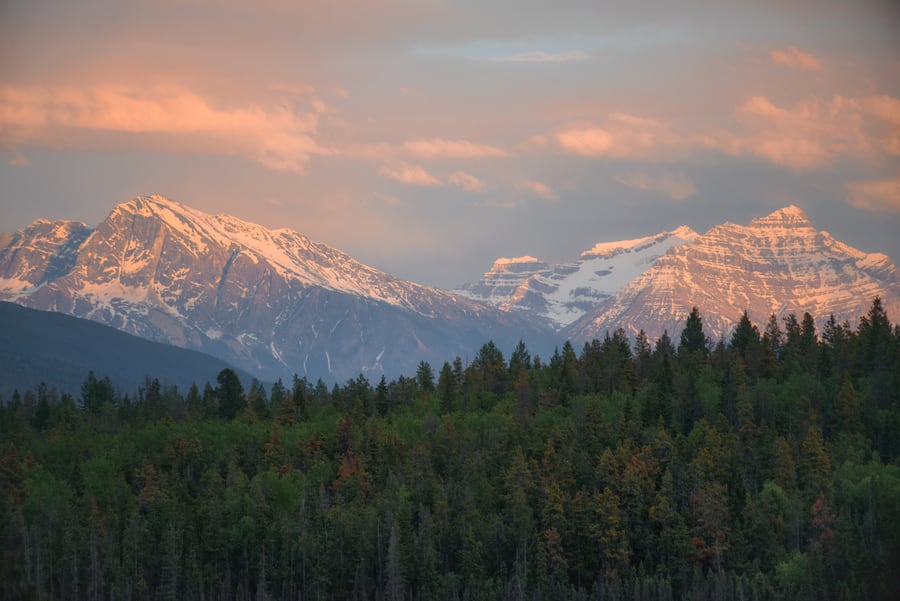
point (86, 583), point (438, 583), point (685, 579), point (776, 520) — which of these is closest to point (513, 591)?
point (438, 583)

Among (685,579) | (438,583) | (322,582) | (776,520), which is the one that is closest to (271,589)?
(322,582)

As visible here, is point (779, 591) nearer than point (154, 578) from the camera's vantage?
Yes

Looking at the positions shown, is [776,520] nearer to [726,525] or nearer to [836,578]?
[726,525]

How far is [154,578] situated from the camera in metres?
198

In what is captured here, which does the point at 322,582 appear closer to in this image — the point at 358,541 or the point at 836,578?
the point at 358,541

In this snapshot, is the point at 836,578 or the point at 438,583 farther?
the point at 438,583

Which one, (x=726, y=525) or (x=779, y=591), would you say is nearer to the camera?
(x=779, y=591)

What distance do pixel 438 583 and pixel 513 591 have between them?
914cm

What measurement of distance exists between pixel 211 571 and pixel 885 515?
268 ft

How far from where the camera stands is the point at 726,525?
198 metres

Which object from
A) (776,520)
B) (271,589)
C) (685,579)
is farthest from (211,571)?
(776,520)

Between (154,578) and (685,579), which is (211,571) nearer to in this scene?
(154,578)

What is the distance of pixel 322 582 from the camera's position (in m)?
193

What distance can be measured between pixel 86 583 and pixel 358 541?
111 feet
